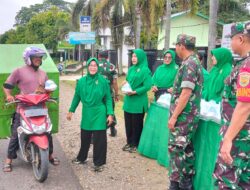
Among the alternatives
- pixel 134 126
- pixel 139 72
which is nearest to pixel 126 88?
pixel 139 72

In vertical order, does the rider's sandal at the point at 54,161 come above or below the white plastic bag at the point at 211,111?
below

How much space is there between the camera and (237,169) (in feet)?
10.4

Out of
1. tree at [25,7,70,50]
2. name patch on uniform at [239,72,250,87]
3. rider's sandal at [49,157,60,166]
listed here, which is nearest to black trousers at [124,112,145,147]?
rider's sandal at [49,157,60,166]

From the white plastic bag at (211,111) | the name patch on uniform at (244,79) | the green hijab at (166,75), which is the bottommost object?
the white plastic bag at (211,111)

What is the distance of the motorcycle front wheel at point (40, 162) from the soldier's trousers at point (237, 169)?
2507mm

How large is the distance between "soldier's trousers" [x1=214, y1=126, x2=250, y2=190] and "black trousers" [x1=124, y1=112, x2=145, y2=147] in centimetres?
344

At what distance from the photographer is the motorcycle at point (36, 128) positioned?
5059 mm

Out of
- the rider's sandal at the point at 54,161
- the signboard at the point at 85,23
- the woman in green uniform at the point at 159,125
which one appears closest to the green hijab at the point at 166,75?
the woman in green uniform at the point at 159,125

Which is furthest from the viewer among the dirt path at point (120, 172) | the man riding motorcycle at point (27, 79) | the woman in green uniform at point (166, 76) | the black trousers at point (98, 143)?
the woman in green uniform at point (166, 76)

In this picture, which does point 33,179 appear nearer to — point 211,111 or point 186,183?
point 186,183

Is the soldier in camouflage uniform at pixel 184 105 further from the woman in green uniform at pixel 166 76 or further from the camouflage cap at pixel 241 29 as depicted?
the woman in green uniform at pixel 166 76

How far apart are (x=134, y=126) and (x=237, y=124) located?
3.83m

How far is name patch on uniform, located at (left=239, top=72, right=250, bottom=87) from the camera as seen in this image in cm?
287

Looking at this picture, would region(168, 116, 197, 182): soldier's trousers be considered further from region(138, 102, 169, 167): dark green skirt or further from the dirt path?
region(138, 102, 169, 167): dark green skirt
